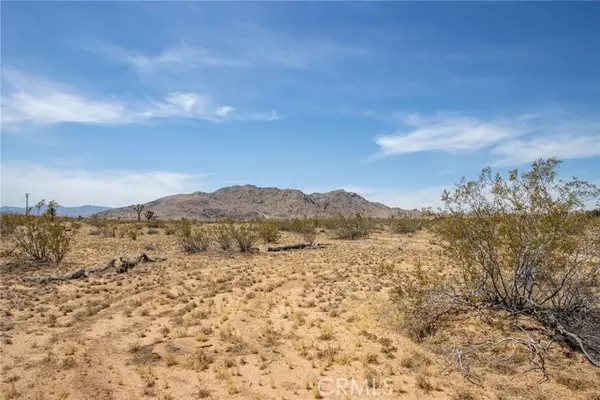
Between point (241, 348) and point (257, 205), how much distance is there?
12930cm

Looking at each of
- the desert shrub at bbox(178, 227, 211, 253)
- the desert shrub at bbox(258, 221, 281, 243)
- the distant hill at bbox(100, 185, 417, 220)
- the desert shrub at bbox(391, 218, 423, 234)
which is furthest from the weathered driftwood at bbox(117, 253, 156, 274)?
the distant hill at bbox(100, 185, 417, 220)

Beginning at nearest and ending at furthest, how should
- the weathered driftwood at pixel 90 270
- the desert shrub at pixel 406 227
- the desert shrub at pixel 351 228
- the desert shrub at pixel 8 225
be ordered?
the weathered driftwood at pixel 90 270 → the desert shrub at pixel 8 225 → the desert shrub at pixel 351 228 → the desert shrub at pixel 406 227

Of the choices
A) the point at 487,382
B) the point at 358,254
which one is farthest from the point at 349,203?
the point at 487,382

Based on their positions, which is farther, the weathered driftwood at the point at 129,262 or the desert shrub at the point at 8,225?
the desert shrub at the point at 8,225

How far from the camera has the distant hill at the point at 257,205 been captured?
411 feet

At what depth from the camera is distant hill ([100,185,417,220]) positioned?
125 meters

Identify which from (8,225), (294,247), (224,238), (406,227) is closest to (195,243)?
(224,238)

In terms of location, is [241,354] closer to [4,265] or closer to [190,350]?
[190,350]

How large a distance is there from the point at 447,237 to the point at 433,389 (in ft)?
14.3

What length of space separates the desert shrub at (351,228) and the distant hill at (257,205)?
79.0 m

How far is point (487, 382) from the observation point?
684 cm

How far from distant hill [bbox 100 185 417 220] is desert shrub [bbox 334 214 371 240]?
79.0 meters

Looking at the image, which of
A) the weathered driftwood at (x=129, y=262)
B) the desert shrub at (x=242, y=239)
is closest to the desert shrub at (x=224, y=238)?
the desert shrub at (x=242, y=239)

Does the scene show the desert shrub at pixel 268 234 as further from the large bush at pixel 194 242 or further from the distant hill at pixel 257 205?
the distant hill at pixel 257 205
